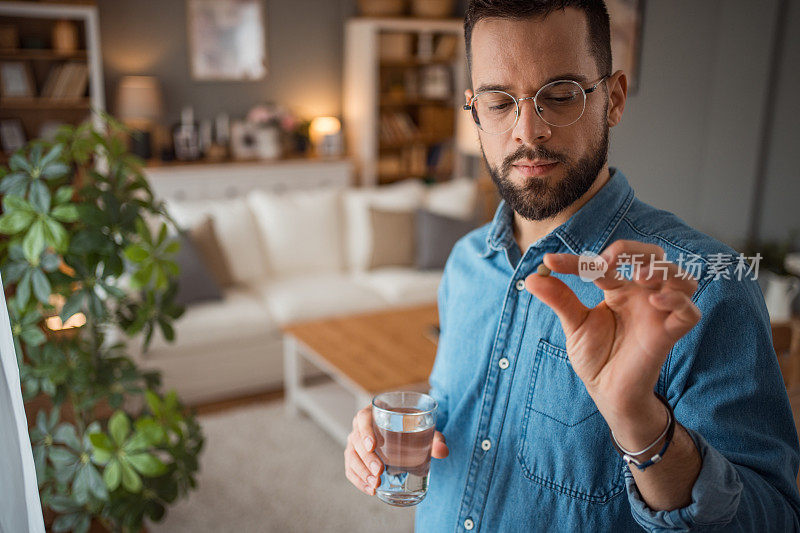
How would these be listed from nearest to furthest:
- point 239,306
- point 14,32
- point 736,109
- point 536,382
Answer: point 736,109 → point 536,382 → point 239,306 → point 14,32

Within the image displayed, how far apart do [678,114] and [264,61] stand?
4679 millimetres

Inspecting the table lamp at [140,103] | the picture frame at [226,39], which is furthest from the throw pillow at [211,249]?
the picture frame at [226,39]

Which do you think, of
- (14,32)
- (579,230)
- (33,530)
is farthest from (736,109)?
(14,32)

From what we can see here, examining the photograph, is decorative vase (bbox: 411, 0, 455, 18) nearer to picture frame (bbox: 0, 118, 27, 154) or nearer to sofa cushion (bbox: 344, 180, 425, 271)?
sofa cushion (bbox: 344, 180, 425, 271)

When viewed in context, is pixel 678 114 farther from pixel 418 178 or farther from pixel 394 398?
pixel 418 178

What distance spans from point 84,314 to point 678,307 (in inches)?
56.4

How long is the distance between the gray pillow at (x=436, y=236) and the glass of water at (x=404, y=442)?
2.73 m

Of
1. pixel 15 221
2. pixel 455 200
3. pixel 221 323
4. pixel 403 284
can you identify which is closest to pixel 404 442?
pixel 15 221

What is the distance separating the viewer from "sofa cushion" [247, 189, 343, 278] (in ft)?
11.8

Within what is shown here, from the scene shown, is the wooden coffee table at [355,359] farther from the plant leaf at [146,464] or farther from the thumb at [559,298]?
the thumb at [559,298]

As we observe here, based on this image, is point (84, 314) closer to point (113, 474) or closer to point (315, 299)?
point (113, 474)

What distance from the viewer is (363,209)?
372cm

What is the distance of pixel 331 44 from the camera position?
5297 millimetres

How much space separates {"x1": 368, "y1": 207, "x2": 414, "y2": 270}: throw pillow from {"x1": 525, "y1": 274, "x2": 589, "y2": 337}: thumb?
305cm
